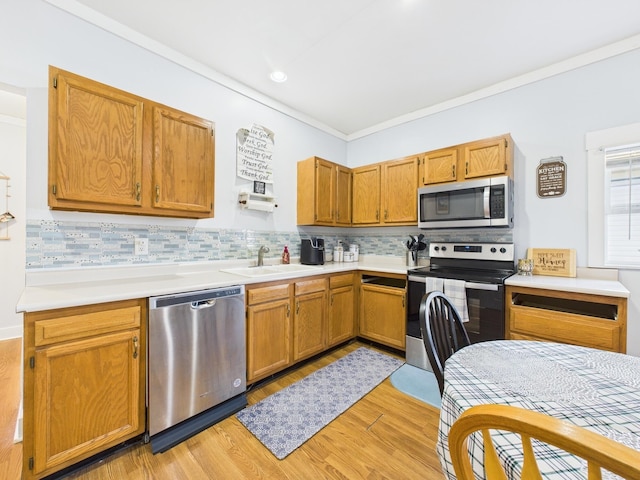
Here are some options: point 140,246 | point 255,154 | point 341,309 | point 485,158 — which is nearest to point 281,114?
point 255,154

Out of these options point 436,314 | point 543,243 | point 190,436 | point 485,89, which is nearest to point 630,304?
point 543,243

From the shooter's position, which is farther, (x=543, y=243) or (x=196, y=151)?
(x=543, y=243)

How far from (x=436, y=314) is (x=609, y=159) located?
2.23 m

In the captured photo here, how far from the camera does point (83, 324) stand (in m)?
1.39

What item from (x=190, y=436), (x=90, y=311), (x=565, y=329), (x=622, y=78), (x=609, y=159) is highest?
(x=622, y=78)

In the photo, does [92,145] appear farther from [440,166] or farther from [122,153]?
[440,166]

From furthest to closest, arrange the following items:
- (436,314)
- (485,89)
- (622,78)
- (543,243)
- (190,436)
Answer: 1. (485,89)
2. (543,243)
3. (622,78)
4. (190,436)
5. (436,314)

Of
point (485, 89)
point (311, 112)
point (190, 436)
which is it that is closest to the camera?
point (190, 436)

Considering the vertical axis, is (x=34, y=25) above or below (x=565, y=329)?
above

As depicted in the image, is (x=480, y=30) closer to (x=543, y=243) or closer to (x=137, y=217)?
(x=543, y=243)

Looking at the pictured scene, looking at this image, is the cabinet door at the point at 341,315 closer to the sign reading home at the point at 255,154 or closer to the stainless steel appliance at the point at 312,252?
the stainless steel appliance at the point at 312,252

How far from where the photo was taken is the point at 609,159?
2.22 m

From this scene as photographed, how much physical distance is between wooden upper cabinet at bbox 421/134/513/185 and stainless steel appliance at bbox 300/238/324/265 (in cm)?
133

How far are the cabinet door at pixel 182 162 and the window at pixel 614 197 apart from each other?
312 centimetres
